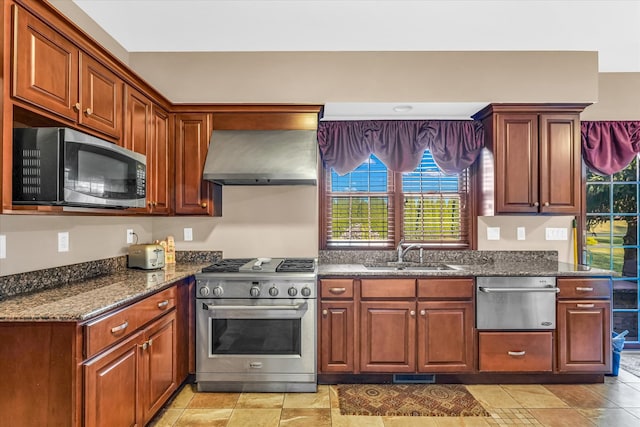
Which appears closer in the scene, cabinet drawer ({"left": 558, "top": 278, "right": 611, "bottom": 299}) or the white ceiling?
the white ceiling

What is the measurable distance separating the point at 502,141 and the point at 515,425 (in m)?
2.18

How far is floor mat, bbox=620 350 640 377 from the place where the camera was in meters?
3.30

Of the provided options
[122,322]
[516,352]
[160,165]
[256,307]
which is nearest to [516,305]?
[516,352]

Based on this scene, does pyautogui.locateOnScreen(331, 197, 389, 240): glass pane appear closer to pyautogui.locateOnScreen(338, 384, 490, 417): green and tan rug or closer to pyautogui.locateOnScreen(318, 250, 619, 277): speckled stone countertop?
pyautogui.locateOnScreen(318, 250, 619, 277): speckled stone countertop

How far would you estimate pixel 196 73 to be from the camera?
3.43 meters

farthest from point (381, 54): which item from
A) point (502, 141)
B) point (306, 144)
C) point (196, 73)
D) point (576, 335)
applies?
point (576, 335)

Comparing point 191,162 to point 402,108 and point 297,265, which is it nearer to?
point 297,265

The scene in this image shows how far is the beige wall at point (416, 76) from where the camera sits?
334 cm

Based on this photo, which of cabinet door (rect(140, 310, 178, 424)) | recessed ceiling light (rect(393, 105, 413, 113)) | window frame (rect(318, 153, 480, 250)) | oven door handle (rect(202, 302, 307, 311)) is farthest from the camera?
window frame (rect(318, 153, 480, 250))

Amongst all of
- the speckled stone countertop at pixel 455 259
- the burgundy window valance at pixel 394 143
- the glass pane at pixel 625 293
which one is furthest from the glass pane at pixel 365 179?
the glass pane at pixel 625 293

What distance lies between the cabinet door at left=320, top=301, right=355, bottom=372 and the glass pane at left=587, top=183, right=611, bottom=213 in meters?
2.62

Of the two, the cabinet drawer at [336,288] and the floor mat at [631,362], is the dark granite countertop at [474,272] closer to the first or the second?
the cabinet drawer at [336,288]

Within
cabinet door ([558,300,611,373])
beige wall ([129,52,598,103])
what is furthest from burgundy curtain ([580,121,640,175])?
cabinet door ([558,300,611,373])

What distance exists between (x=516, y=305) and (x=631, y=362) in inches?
60.1
